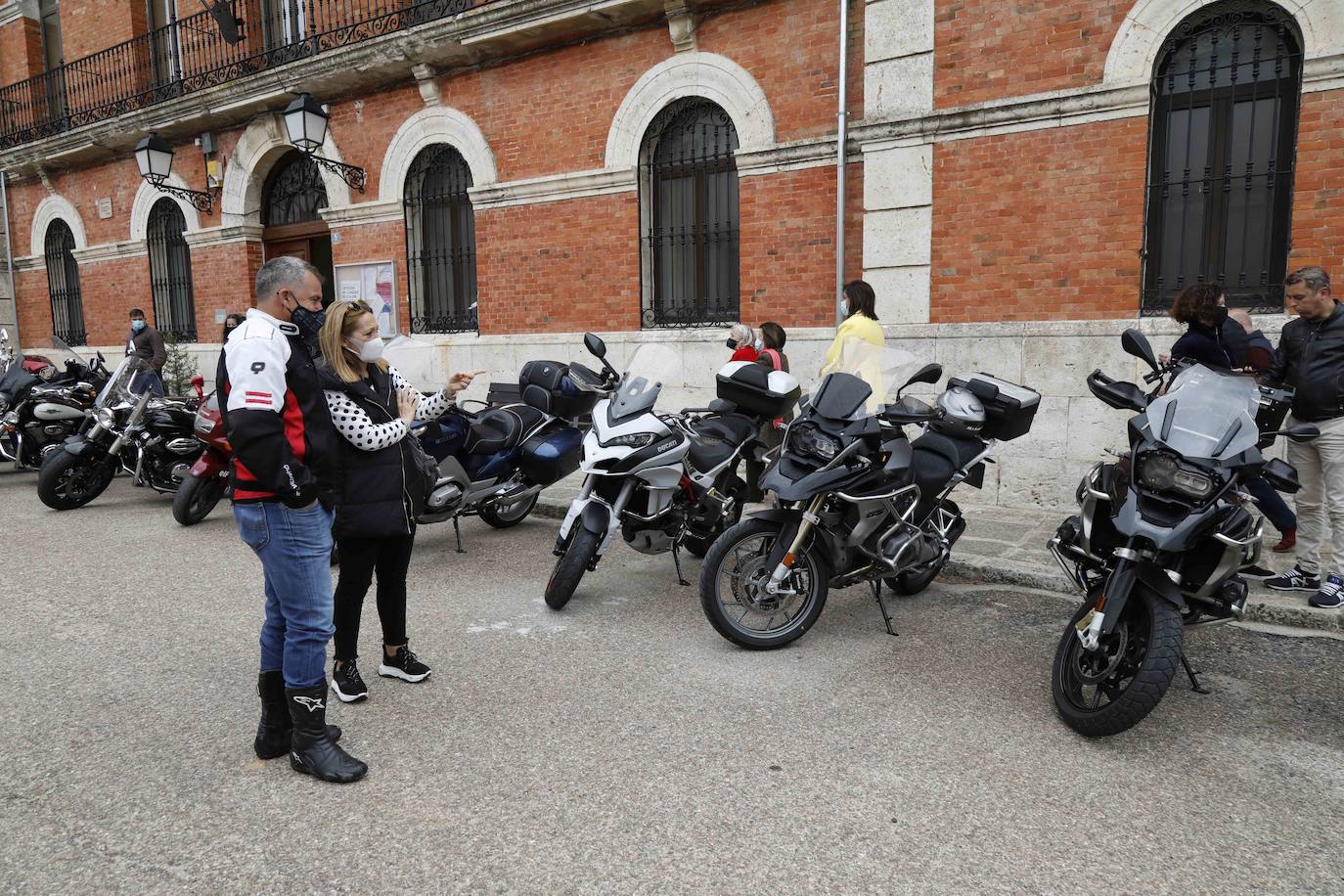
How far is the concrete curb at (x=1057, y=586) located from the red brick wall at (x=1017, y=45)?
13.5 ft

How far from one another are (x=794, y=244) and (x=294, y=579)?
6639 mm

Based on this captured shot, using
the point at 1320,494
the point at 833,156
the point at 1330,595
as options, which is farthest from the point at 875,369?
the point at 833,156

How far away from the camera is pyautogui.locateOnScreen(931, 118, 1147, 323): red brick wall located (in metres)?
6.96

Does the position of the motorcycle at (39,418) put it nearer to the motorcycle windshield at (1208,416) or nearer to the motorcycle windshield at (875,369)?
the motorcycle windshield at (875,369)

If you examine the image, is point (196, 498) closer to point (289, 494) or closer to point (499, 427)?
point (499, 427)

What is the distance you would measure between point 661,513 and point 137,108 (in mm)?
14466

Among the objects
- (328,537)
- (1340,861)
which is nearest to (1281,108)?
(1340,861)

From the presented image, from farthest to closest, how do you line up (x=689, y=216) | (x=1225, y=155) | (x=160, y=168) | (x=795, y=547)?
(x=160, y=168) < (x=689, y=216) < (x=1225, y=155) < (x=795, y=547)

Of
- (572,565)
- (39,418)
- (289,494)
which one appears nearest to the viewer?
(289,494)

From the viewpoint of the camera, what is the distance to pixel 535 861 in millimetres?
2531

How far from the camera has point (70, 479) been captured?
7844 mm

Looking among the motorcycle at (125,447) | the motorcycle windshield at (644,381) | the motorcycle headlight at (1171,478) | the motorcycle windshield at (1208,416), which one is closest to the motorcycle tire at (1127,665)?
the motorcycle headlight at (1171,478)

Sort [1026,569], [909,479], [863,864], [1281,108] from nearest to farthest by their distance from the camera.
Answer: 1. [863,864]
2. [909,479]
3. [1026,569]
4. [1281,108]

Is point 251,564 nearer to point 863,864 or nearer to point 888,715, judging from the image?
point 888,715
